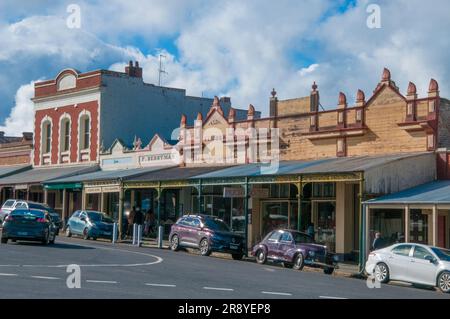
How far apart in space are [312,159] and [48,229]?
36.7ft

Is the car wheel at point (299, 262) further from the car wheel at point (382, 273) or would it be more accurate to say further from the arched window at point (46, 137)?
the arched window at point (46, 137)

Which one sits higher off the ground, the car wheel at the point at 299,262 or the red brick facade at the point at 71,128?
the red brick facade at the point at 71,128

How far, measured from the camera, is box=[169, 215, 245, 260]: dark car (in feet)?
95.5

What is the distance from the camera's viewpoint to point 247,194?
101 feet

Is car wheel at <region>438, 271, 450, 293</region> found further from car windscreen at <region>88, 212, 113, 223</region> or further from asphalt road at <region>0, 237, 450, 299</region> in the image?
car windscreen at <region>88, 212, 113, 223</region>

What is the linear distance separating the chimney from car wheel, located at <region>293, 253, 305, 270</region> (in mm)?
26466

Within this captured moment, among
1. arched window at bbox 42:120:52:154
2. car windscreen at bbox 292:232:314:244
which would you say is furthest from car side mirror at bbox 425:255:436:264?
arched window at bbox 42:120:52:154

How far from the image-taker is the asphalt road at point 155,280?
15.4 metres

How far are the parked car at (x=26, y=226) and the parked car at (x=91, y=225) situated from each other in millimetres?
7265

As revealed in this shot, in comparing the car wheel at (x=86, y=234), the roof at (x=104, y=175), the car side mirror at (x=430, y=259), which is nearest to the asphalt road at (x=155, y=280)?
the car side mirror at (x=430, y=259)

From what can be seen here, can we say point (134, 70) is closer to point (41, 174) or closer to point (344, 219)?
point (41, 174)

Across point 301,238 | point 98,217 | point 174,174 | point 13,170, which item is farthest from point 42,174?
point 301,238

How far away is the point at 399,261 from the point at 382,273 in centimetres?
81

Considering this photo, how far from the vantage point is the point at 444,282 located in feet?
67.5
